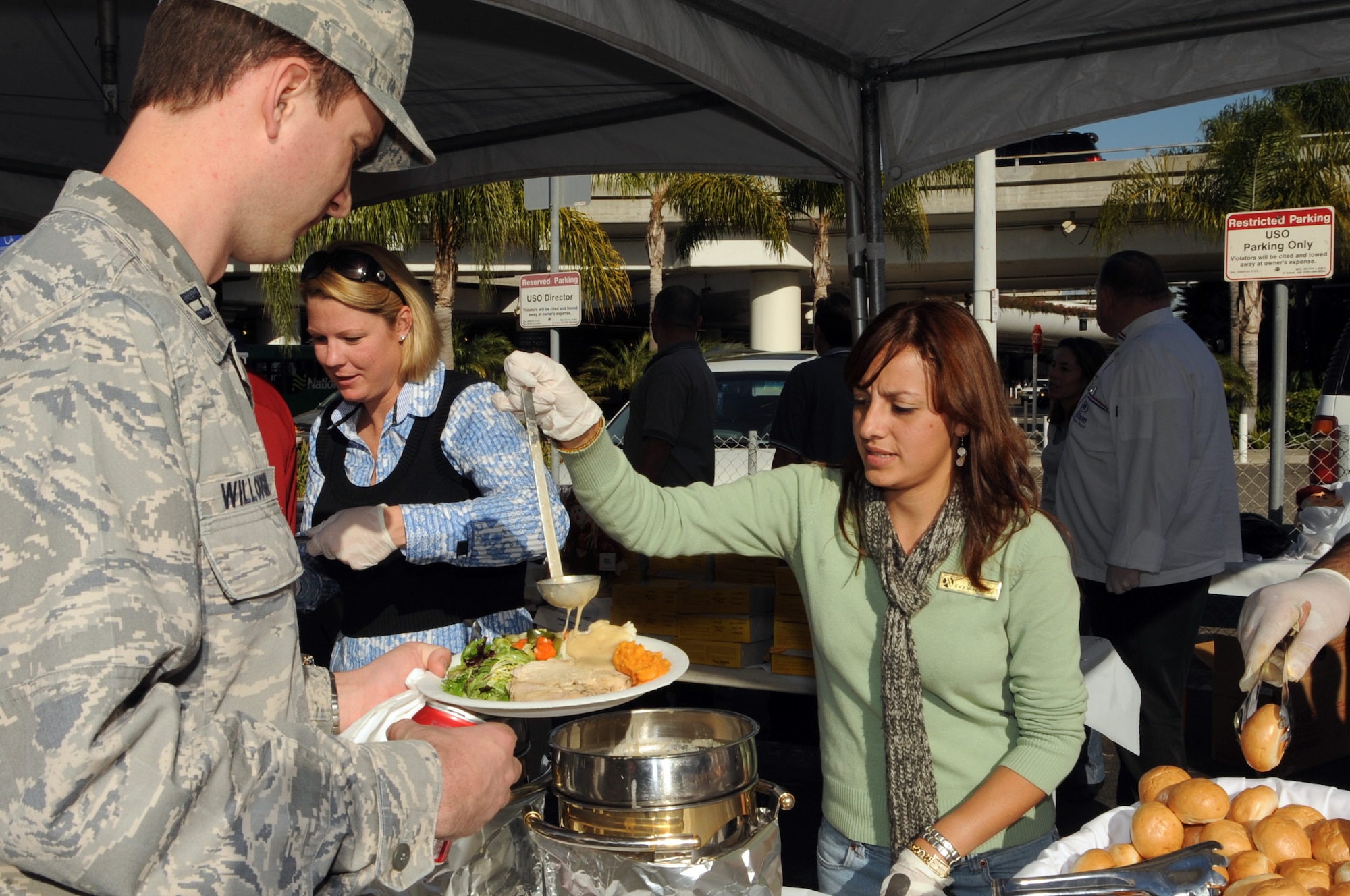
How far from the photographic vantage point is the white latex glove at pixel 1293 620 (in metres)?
1.77

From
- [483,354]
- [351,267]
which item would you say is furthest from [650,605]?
[483,354]

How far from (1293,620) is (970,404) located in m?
0.76

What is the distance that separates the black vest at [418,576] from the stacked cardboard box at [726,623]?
1.45m

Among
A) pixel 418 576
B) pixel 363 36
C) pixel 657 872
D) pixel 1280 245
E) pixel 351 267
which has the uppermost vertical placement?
pixel 1280 245

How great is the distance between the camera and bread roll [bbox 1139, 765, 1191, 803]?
6.69 feet

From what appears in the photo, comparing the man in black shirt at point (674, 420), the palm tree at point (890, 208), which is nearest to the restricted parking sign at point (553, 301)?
the man in black shirt at point (674, 420)

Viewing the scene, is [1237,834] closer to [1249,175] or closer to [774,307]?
[1249,175]

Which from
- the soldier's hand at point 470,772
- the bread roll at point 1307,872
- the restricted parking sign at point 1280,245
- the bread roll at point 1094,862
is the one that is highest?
the restricted parking sign at point 1280,245

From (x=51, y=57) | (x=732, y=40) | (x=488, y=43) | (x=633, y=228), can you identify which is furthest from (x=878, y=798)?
(x=633, y=228)

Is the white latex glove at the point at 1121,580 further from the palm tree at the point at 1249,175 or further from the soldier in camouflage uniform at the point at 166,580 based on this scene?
the palm tree at the point at 1249,175

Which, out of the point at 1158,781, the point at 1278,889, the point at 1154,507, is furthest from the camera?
the point at 1154,507

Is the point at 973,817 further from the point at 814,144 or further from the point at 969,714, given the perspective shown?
the point at 814,144

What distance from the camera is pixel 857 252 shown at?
416 centimetres

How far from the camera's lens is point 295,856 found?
1009mm
